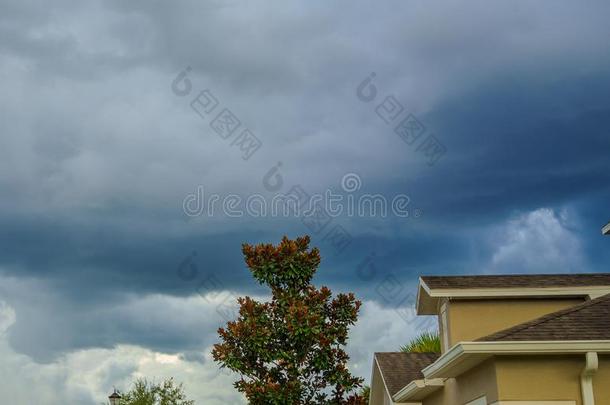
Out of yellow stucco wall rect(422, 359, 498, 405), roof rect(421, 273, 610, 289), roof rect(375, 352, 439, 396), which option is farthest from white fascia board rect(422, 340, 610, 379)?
roof rect(375, 352, 439, 396)

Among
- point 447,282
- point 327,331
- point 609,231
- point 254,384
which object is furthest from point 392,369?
point 609,231

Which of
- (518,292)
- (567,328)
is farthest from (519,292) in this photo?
(567,328)

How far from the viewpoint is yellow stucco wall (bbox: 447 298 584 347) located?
60.3 feet

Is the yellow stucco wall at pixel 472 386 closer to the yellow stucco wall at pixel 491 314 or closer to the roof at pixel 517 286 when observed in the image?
the yellow stucco wall at pixel 491 314

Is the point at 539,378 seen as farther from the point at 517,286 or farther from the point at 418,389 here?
the point at 418,389

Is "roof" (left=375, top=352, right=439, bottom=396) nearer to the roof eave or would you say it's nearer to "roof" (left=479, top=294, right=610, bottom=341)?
the roof eave

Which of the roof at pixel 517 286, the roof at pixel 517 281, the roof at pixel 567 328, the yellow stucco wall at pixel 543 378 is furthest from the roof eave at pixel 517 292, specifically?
the yellow stucco wall at pixel 543 378

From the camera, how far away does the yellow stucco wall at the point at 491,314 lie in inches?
724

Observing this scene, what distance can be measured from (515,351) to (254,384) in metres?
11.9

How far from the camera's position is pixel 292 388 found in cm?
2252

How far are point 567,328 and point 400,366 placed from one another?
42.3 ft

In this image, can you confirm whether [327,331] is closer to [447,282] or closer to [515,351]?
[447,282]

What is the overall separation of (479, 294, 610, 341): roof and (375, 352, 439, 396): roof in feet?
33.8

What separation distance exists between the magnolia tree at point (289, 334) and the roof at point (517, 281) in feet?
15.5
